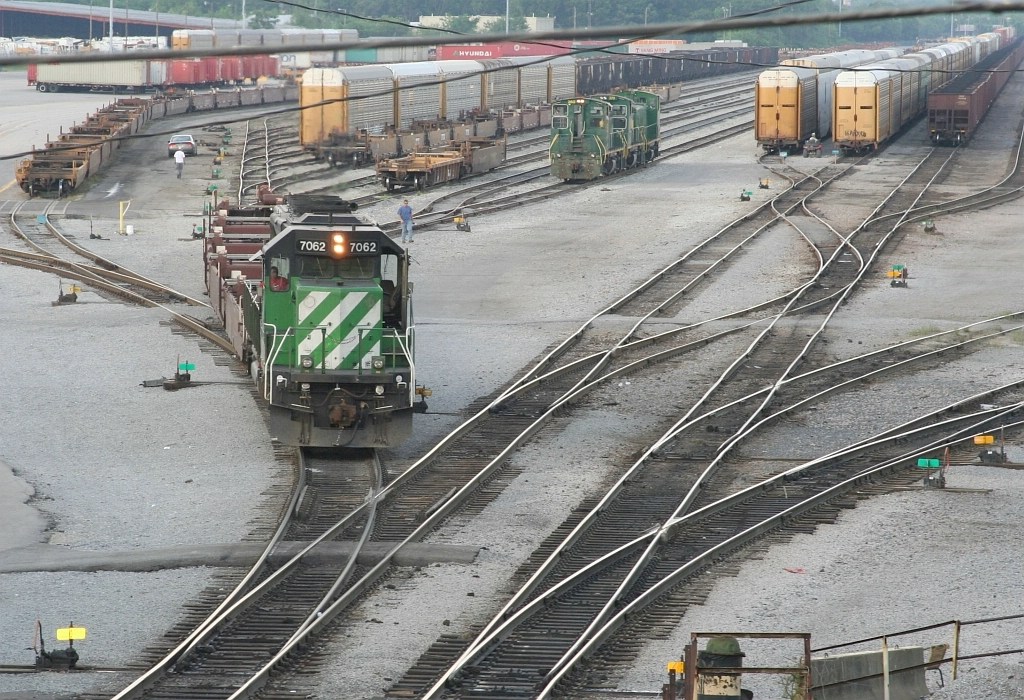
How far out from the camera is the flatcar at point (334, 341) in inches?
656

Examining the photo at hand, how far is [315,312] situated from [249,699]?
6.70 meters

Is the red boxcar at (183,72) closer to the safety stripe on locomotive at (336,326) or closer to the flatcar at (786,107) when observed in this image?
the flatcar at (786,107)

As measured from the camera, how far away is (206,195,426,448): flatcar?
16672 millimetres

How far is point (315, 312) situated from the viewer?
16.8m

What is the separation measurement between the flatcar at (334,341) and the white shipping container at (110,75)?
218ft

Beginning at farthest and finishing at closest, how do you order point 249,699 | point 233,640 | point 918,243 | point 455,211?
point 455,211 → point 918,243 → point 233,640 → point 249,699

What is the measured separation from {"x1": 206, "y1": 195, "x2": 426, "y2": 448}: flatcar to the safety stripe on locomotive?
0.01 m

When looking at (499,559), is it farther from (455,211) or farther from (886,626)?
(455,211)

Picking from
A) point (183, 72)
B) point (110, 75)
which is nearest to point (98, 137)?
point (110, 75)

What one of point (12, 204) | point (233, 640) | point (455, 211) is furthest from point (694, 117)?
point (233, 640)

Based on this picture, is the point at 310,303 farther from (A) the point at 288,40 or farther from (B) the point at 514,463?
(A) the point at 288,40

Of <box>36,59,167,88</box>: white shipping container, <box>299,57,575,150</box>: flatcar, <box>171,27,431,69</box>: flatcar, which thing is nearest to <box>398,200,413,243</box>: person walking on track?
<box>299,57,575,150</box>: flatcar

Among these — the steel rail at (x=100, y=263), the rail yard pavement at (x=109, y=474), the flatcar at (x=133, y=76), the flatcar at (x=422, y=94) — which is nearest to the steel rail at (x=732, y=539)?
the rail yard pavement at (x=109, y=474)

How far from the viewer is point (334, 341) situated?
16.8 metres
